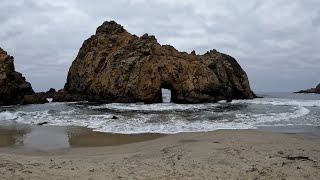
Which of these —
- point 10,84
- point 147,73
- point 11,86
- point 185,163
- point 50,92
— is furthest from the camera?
point 50,92

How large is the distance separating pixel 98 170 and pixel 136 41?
3852 cm

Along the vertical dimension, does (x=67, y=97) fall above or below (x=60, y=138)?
above

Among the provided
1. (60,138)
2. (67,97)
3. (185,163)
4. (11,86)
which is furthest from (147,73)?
(185,163)

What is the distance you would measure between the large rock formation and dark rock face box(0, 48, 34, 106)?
6948mm

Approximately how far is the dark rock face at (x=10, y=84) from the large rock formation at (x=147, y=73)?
6948 mm

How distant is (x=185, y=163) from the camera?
8586 mm

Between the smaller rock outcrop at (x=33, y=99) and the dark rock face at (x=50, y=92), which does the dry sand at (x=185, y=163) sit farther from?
the dark rock face at (x=50, y=92)

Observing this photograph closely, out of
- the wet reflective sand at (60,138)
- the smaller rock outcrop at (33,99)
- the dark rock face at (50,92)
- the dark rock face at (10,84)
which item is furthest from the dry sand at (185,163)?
the dark rock face at (50,92)

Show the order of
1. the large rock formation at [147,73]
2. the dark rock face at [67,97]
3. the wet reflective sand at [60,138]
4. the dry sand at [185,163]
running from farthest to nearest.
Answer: the dark rock face at [67,97] < the large rock formation at [147,73] < the wet reflective sand at [60,138] < the dry sand at [185,163]

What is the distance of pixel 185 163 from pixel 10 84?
136 feet

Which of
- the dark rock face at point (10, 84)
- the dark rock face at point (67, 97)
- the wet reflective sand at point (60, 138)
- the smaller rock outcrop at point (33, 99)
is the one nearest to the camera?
the wet reflective sand at point (60, 138)

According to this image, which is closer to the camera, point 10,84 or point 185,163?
point 185,163

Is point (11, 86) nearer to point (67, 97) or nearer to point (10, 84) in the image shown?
point (10, 84)

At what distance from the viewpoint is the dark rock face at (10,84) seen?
1683 inches
